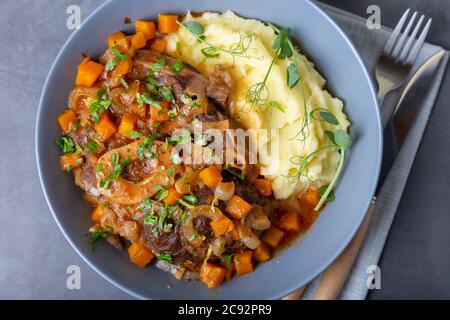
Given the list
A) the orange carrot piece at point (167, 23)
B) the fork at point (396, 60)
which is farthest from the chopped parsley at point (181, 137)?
the fork at point (396, 60)

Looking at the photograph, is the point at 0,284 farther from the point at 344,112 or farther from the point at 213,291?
the point at 344,112

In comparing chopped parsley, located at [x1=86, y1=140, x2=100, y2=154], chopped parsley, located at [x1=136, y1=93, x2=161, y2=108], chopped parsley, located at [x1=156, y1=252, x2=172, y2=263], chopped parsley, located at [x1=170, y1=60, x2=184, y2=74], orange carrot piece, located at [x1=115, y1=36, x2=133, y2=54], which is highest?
orange carrot piece, located at [x1=115, y1=36, x2=133, y2=54]

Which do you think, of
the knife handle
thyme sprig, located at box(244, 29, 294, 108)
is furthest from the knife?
thyme sprig, located at box(244, 29, 294, 108)

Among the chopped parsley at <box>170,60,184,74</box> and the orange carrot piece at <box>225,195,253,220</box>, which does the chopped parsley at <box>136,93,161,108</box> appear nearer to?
the chopped parsley at <box>170,60,184,74</box>

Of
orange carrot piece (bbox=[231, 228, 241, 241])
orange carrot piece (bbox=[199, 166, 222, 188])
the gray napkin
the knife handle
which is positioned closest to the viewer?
orange carrot piece (bbox=[199, 166, 222, 188])

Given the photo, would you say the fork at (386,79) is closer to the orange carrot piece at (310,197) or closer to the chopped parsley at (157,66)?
the orange carrot piece at (310,197)
